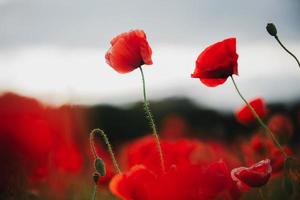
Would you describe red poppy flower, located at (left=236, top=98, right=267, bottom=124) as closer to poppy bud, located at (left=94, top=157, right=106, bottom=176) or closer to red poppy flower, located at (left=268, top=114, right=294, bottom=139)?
red poppy flower, located at (left=268, top=114, right=294, bottom=139)

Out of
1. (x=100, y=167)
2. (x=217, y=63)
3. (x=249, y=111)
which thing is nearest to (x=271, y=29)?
(x=217, y=63)

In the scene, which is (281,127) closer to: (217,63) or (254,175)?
(217,63)

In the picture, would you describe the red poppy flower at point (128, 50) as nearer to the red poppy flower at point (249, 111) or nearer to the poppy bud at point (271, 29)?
the poppy bud at point (271, 29)

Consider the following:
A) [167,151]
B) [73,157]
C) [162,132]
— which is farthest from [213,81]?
[162,132]

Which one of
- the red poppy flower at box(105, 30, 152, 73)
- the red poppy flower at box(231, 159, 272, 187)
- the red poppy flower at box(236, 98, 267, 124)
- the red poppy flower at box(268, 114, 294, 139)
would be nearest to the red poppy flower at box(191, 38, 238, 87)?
the red poppy flower at box(105, 30, 152, 73)

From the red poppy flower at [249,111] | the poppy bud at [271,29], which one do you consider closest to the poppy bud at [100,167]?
the poppy bud at [271,29]
